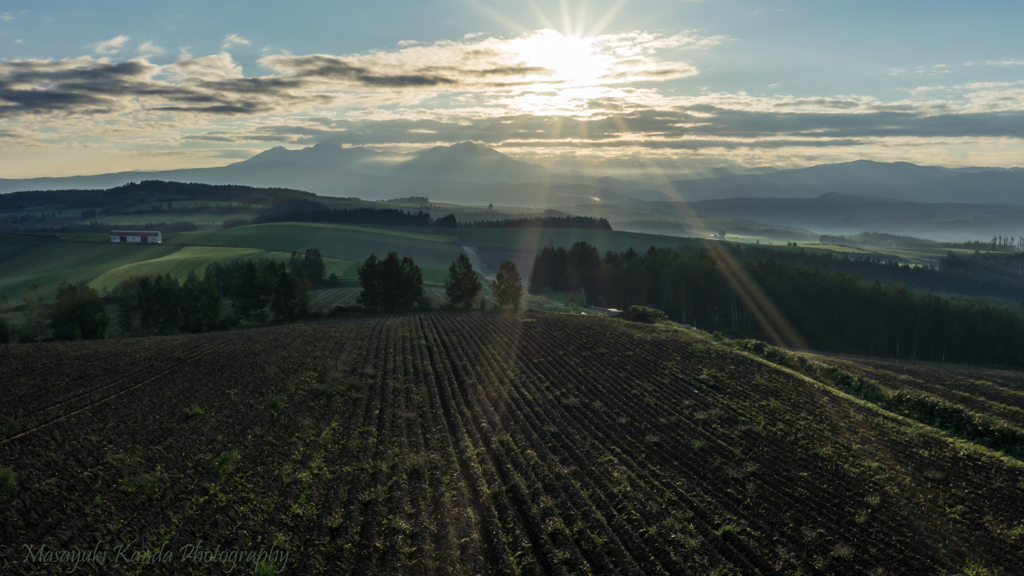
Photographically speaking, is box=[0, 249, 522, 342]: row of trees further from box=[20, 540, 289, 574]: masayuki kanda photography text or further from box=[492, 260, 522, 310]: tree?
box=[20, 540, 289, 574]: masayuki kanda photography text

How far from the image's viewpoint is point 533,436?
68.9ft

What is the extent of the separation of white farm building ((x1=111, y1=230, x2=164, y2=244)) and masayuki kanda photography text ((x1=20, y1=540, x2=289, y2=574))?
158m

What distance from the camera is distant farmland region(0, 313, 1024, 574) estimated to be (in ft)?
41.3

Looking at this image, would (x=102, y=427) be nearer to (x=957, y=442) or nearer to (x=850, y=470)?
(x=850, y=470)

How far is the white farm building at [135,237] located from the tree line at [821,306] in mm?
124979

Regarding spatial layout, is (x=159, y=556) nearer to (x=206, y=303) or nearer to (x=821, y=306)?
(x=206, y=303)

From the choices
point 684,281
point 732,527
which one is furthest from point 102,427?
point 684,281

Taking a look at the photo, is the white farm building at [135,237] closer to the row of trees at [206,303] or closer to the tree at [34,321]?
the row of trees at [206,303]

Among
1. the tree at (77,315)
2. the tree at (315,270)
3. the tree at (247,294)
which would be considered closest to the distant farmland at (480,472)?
the tree at (77,315)

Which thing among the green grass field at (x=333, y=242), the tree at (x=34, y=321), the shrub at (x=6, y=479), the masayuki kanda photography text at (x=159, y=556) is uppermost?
the green grass field at (x=333, y=242)

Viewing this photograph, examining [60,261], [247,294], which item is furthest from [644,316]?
[60,261]

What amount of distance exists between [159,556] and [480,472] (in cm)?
902

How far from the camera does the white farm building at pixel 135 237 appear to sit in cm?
13800

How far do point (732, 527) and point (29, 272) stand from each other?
14749 cm
